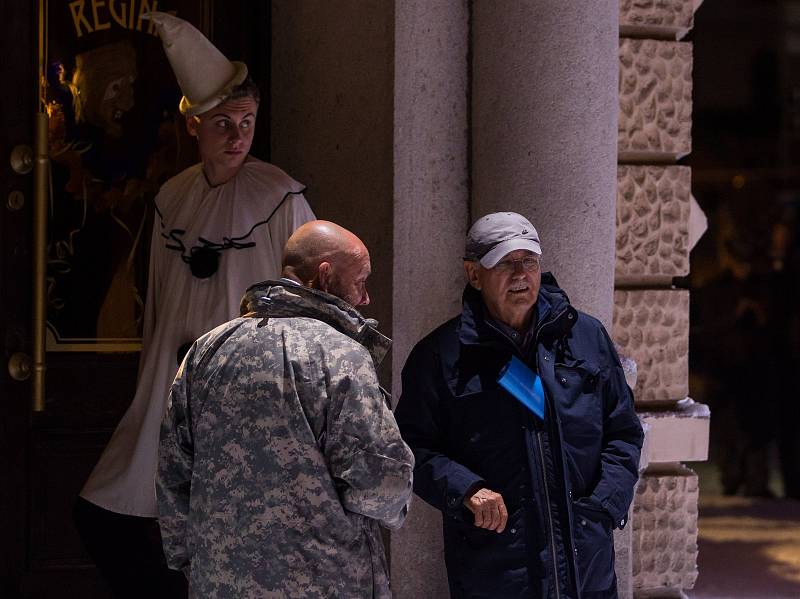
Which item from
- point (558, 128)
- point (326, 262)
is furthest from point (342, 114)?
point (326, 262)

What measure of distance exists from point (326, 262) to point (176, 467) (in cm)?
63

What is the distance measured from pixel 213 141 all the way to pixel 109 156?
1.01 m

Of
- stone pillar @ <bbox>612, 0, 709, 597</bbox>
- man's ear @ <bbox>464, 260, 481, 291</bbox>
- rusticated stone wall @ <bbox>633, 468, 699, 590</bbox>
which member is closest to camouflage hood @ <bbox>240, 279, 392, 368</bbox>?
man's ear @ <bbox>464, 260, 481, 291</bbox>

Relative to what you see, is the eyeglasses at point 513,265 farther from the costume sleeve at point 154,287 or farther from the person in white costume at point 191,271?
the costume sleeve at point 154,287

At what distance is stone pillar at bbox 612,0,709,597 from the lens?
19.1 ft

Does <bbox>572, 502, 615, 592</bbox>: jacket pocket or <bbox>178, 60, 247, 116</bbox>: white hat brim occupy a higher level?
<bbox>178, 60, 247, 116</bbox>: white hat brim

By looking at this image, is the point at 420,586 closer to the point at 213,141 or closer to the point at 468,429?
the point at 468,429

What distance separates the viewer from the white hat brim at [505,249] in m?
4.02

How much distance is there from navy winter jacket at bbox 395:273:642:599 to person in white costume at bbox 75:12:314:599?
772mm

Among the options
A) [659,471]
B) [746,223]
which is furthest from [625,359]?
[746,223]

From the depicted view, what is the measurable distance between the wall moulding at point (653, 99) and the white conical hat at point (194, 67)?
195 cm

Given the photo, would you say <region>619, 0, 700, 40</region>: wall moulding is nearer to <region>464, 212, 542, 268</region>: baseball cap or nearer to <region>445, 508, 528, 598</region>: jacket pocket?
<region>464, 212, 542, 268</region>: baseball cap

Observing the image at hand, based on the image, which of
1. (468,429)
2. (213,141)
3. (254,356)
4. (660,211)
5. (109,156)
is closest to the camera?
(254,356)

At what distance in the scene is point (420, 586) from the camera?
514cm
